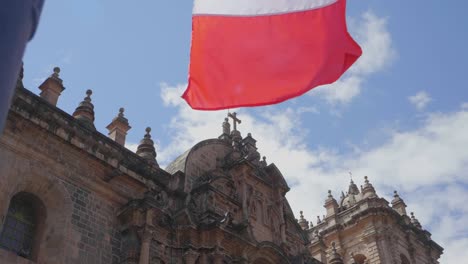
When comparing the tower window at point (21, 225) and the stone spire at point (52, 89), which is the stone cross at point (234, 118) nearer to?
the stone spire at point (52, 89)

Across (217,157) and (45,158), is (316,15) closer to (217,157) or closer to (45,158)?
(45,158)

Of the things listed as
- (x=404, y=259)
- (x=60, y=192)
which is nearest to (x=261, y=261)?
(x=60, y=192)

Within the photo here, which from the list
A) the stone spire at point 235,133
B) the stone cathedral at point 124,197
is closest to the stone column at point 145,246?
the stone cathedral at point 124,197

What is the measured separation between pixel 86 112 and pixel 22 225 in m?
4.27

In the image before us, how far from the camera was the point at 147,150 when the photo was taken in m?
17.7

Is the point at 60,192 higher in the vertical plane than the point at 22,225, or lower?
higher

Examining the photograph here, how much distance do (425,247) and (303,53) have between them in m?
25.1

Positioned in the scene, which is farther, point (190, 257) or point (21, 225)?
point (190, 257)

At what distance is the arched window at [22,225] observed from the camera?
12750 mm

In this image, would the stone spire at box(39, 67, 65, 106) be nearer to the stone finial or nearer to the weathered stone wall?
the weathered stone wall

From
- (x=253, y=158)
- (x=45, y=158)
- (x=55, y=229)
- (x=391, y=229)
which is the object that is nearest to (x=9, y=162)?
(x=45, y=158)

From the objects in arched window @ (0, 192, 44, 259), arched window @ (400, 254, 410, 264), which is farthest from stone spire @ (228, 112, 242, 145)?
arched window @ (400, 254, 410, 264)

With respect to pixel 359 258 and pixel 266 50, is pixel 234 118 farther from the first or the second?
pixel 266 50

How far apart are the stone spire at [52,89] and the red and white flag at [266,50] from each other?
9480 mm
